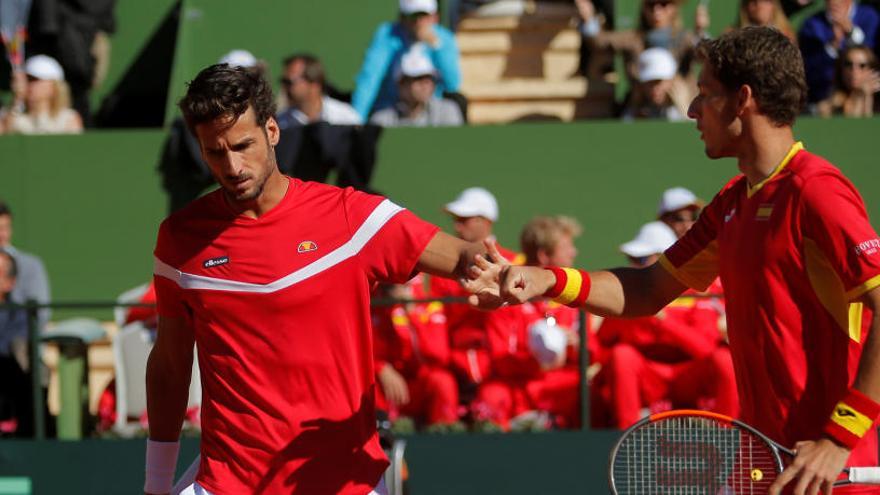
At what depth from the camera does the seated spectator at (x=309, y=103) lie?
9.87 m

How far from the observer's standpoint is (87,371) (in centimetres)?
852

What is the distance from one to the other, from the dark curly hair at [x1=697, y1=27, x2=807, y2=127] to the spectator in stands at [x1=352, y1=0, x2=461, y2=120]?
631cm

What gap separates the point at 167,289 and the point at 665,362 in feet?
13.4

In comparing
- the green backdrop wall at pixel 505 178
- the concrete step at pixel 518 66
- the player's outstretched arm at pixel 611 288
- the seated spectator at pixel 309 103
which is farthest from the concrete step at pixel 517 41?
the player's outstretched arm at pixel 611 288

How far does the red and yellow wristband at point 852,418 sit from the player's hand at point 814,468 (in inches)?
1.0

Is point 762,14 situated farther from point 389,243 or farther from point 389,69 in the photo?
point 389,243

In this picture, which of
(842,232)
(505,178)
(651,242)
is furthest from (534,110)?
(842,232)

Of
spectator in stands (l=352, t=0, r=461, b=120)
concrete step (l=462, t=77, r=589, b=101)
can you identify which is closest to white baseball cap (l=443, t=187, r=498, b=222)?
spectator in stands (l=352, t=0, r=461, b=120)

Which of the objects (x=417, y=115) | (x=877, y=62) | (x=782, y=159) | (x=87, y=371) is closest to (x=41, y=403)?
(x=87, y=371)

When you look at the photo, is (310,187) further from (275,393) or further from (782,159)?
(782,159)

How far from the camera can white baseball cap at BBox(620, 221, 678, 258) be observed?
8383mm

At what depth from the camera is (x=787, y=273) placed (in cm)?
406

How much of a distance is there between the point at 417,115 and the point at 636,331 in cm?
258

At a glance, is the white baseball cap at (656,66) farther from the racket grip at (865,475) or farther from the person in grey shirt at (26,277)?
the racket grip at (865,475)
